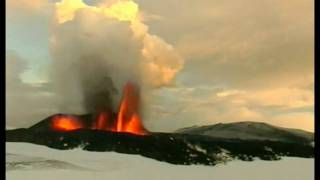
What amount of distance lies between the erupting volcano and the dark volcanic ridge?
19mm

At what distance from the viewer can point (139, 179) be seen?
5.58 ft

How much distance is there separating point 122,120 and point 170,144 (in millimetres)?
193

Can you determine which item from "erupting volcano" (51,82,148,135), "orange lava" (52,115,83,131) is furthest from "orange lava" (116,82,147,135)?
"orange lava" (52,115,83,131)

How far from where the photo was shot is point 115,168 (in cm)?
170

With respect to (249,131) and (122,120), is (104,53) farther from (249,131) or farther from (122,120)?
(249,131)

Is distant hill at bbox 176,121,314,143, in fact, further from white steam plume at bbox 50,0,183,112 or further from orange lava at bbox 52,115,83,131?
orange lava at bbox 52,115,83,131

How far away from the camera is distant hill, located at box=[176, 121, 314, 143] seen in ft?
5.67

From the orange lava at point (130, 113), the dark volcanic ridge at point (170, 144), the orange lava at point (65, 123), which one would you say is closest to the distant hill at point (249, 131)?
the dark volcanic ridge at point (170, 144)

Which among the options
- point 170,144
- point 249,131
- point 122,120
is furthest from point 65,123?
point 249,131

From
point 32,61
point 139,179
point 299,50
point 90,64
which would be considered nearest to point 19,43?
point 32,61

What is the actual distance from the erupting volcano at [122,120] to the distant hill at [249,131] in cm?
16

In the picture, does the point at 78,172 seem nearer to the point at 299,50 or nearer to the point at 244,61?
the point at 244,61

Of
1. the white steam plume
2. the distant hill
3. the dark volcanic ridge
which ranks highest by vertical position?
the white steam plume

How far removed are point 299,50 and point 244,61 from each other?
207mm
